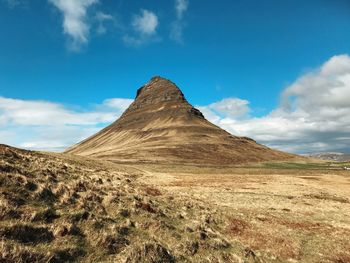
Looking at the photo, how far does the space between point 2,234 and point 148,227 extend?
8669mm

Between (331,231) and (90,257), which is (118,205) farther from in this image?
(331,231)

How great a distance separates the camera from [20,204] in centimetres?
1820

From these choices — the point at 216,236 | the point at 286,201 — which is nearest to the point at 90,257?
Result: the point at 216,236

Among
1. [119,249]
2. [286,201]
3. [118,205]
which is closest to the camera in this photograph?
[119,249]

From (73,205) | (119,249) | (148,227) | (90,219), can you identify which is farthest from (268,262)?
(73,205)

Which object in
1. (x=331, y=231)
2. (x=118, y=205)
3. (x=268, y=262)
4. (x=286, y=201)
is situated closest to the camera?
(x=268, y=262)

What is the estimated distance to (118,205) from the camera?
927 inches

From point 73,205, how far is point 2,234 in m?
6.48

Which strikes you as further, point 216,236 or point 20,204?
point 216,236

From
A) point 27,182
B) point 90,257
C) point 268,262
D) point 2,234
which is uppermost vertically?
point 27,182

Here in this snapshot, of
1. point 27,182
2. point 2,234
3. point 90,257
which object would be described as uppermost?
point 27,182

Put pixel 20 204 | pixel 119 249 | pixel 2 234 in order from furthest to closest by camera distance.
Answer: pixel 20 204, pixel 119 249, pixel 2 234

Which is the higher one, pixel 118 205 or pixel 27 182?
pixel 27 182

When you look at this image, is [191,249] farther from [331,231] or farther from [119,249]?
[331,231]
